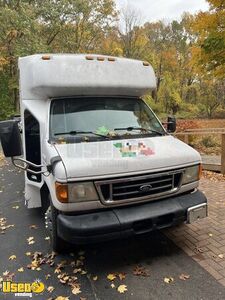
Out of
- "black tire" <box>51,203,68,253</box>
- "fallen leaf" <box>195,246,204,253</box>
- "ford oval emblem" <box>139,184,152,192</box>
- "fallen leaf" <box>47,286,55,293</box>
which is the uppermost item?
"ford oval emblem" <box>139,184,152,192</box>

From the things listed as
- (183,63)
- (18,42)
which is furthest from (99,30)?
(183,63)

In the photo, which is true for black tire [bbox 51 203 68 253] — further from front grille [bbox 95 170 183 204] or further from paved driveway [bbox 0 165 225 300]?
front grille [bbox 95 170 183 204]

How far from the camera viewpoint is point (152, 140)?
4.04 m

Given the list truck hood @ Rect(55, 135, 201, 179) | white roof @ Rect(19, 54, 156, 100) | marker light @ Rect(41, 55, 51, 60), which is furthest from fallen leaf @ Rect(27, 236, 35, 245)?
marker light @ Rect(41, 55, 51, 60)

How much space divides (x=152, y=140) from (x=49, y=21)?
846 inches

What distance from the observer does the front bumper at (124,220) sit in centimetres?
321

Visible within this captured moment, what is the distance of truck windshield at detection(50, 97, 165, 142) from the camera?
13.4ft

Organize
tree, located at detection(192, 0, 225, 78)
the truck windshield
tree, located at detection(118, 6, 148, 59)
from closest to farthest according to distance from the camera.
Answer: the truck windshield → tree, located at detection(192, 0, 225, 78) → tree, located at detection(118, 6, 148, 59)

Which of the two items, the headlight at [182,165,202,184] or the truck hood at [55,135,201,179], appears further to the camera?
the headlight at [182,165,202,184]

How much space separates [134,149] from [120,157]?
1.05ft

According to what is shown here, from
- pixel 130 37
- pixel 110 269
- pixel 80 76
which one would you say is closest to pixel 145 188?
pixel 110 269

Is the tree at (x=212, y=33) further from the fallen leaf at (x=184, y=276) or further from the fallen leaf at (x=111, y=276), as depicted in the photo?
the fallen leaf at (x=111, y=276)

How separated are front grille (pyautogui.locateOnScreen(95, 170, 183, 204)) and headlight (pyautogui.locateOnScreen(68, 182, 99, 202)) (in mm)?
76

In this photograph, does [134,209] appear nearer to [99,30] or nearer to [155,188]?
[155,188]
